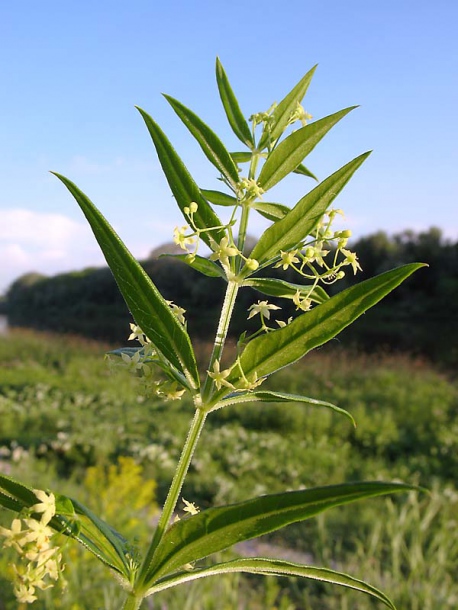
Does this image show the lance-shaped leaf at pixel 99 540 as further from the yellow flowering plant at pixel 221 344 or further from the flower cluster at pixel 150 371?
the flower cluster at pixel 150 371

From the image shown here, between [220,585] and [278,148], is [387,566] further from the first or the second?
[278,148]

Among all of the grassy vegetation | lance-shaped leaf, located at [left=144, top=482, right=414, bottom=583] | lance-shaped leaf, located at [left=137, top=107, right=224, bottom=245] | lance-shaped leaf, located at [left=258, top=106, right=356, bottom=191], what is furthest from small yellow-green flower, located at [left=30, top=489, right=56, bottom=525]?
the grassy vegetation

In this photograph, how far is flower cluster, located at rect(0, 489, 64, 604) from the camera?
1.71 feet

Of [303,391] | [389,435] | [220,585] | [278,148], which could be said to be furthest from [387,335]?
[278,148]

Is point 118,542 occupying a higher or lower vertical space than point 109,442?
higher

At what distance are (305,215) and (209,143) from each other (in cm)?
17

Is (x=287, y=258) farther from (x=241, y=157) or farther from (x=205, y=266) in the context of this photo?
(x=241, y=157)

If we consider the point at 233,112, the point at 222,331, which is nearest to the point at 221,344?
the point at 222,331

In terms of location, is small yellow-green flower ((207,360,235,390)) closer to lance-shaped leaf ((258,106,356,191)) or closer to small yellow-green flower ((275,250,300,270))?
small yellow-green flower ((275,250,300,270))

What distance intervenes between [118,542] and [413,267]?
0.42m

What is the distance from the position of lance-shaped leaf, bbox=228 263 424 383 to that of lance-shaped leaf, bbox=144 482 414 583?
147 mm

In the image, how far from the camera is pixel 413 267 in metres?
0.59

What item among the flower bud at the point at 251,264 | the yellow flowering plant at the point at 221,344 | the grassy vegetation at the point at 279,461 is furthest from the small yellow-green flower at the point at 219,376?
Answer: the grassy vegetation at the point at 279,461

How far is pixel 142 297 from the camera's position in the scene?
599mm
